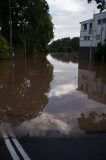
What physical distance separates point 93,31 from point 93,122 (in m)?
Result: 64.5

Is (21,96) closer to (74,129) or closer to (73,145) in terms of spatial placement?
(74,129)

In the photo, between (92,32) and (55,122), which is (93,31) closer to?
(92,32)

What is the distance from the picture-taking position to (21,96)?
14406 millimetres

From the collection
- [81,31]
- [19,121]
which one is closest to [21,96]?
[19,121]

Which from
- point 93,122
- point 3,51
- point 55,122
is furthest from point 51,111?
point 3,51

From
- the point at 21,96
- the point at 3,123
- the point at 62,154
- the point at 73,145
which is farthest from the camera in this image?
the point at 21,96

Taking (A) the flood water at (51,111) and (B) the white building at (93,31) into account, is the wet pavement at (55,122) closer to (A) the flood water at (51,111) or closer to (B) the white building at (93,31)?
(A) the flood water at (51,111)

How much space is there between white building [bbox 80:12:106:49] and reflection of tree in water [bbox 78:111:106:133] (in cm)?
5182

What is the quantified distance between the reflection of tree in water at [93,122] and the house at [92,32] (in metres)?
51.6

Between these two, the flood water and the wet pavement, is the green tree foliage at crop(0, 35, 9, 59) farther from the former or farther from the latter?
the wet pavement

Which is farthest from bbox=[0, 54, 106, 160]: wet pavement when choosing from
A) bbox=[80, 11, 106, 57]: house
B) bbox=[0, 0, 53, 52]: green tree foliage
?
bbox=[80, 11, 106, 57]: house

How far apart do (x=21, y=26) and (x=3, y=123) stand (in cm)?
4814

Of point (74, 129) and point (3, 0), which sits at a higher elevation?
point (3, 0)

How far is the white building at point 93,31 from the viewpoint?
221 ft
